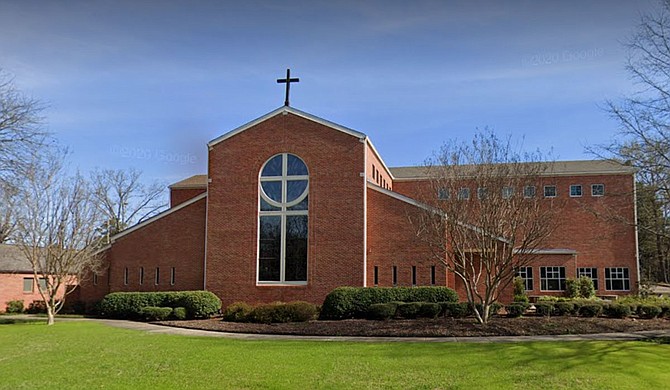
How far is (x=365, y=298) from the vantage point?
83.1 ft

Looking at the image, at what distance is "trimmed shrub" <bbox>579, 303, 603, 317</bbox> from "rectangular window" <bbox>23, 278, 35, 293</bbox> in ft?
115

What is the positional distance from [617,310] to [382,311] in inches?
381

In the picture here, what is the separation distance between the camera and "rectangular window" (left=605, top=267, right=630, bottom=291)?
39781mm

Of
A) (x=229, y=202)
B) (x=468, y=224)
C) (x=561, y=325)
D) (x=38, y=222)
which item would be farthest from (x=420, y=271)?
(x=38, y=222)

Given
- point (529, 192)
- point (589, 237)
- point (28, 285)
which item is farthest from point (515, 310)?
point (28, 285)

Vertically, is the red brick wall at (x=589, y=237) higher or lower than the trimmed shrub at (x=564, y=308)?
higher

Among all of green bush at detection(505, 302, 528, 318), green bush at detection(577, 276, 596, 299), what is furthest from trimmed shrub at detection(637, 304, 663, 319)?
green bush at detection(577, 276, 596, 299)

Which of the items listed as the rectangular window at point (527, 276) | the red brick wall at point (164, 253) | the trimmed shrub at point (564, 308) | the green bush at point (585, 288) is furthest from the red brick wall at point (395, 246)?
the rectangular window at point (527, 276)

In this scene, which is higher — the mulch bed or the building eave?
the building eave

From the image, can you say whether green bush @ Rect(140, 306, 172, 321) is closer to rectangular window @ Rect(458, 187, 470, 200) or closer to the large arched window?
the large arched window

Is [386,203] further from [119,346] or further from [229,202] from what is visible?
[119,346]

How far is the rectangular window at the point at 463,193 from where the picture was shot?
22.8 m

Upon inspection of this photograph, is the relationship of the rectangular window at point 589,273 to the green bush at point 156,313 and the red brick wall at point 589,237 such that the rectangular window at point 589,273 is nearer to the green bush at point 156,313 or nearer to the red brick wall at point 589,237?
the red brick wall at point 589,237

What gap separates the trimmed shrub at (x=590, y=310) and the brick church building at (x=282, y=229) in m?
4.74
